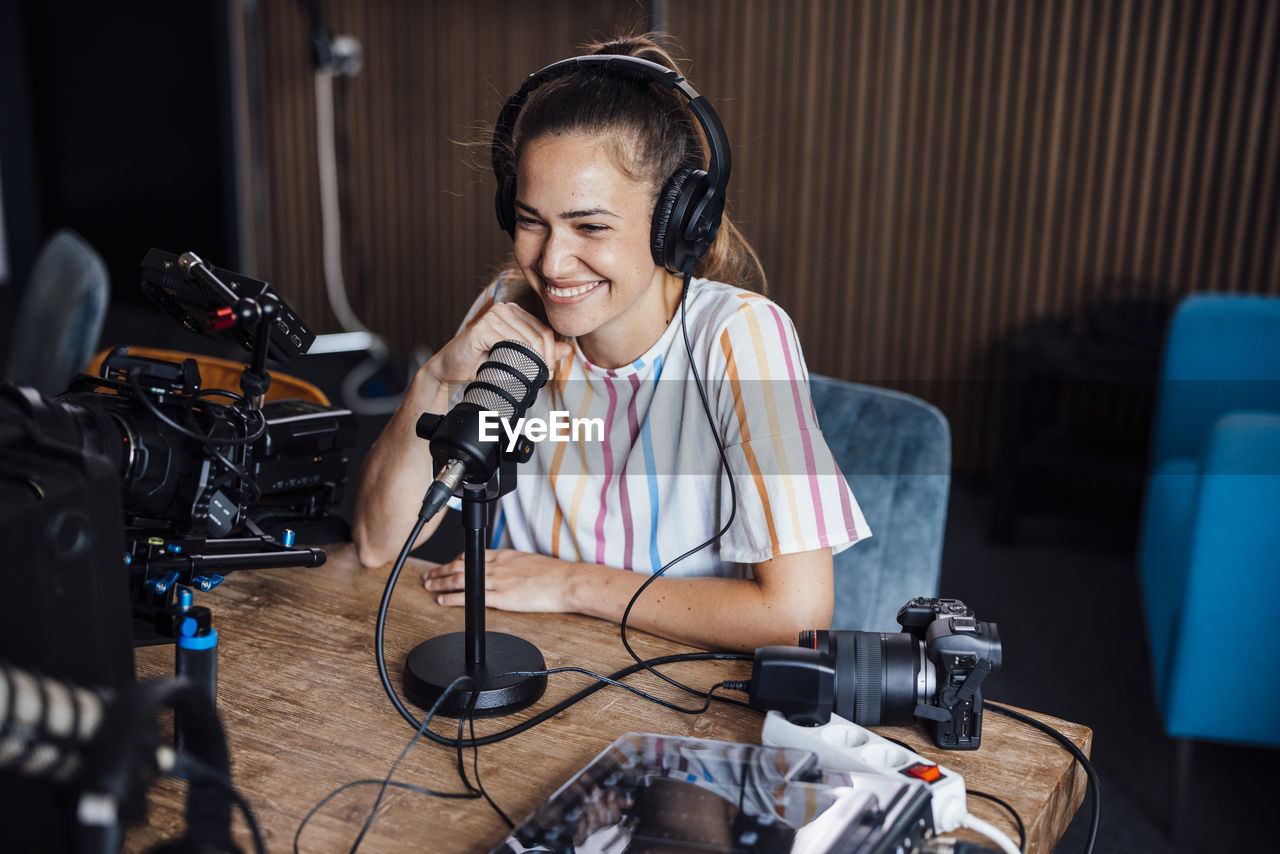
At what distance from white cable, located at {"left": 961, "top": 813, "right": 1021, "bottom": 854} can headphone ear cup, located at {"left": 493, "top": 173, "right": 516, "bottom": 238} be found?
0.78m

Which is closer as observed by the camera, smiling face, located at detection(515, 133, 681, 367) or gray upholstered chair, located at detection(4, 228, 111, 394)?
smiling face, located at detection(515, 133, 681, 367)

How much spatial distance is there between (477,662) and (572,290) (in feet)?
1.41

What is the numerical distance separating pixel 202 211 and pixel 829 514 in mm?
2966

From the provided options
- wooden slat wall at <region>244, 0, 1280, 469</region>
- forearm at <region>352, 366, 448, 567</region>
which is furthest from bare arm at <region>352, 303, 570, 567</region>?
wooden slat wall at <region>244, 0, 1280, 469</region>

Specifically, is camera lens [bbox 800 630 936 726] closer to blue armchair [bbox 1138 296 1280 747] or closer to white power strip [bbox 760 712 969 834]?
white power strip [bbox 760 712 969 834]

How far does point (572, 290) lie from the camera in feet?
3.76

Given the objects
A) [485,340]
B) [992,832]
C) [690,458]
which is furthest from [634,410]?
[992,832]

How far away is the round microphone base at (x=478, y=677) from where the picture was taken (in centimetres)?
88

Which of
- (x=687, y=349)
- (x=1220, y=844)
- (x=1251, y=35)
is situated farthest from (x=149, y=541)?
(x=1251, y=35)

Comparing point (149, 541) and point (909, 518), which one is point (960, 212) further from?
point (149, 541)

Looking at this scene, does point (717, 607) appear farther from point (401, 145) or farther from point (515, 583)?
point (401, 145)

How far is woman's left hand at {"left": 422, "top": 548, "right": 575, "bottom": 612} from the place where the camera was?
1.09m

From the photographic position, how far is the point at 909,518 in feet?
4.21

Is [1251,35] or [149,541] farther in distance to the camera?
[1251,35]
